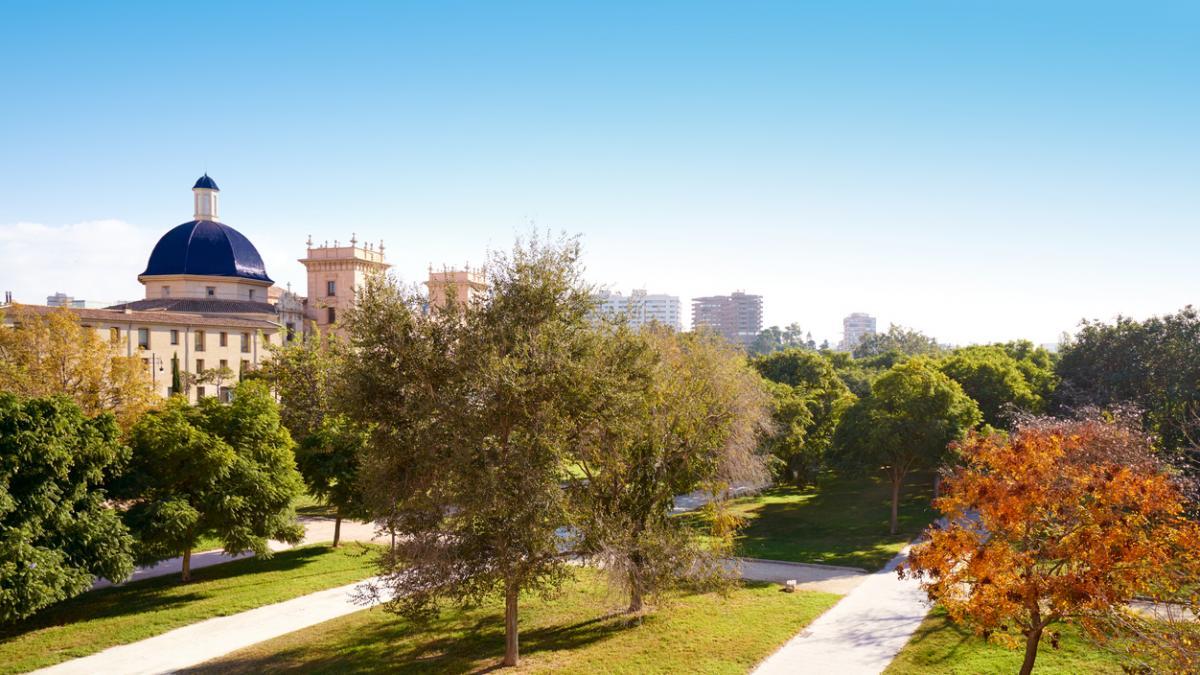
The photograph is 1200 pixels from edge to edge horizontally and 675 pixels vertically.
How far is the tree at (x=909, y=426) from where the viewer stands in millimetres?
29548

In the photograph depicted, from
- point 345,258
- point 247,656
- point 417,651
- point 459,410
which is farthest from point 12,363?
point 345,258

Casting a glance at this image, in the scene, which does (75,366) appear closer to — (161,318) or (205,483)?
(205,483)

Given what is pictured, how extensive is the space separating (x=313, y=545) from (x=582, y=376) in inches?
762

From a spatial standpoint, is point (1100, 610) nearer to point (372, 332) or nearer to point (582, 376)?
point (582, 376)

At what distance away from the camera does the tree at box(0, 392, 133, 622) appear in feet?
54.2

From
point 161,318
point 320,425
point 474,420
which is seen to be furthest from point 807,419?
point 161,318

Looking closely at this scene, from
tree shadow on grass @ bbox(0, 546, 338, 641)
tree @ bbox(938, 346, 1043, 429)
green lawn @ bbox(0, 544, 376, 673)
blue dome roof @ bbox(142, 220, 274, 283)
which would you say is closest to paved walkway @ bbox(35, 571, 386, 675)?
green lawn @ bbox(0, 544, 376, 673)

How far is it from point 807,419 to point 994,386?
32.1 ft

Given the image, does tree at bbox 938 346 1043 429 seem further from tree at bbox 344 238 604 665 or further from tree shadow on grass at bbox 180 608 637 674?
tree at bbox 344 238 604 665

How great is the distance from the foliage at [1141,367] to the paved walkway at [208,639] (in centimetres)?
2840

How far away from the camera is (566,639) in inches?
695

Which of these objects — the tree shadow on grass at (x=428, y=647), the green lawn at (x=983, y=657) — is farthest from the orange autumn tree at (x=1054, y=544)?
the tree shadow on grass at (x=428, y=647)

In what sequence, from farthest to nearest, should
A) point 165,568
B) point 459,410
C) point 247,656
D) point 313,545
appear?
1. point 313,545
2. point 165,568
3. point 247,656
4. point 459,410

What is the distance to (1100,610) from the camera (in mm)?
10961
